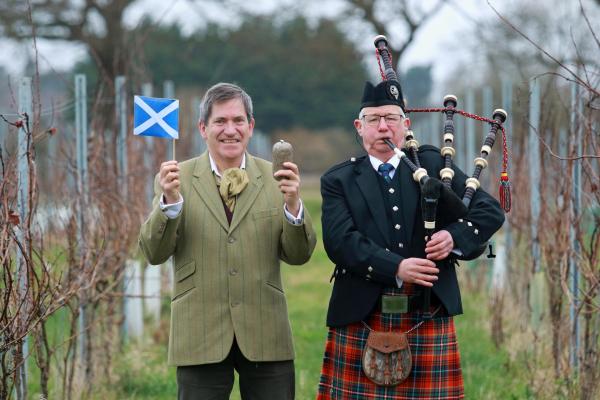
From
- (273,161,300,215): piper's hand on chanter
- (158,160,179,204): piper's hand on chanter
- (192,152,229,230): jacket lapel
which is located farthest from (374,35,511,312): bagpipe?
(158,160,179,204): piper's hand on chanter

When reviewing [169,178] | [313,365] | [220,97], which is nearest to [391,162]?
[220,97]

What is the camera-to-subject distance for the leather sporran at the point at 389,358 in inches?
157

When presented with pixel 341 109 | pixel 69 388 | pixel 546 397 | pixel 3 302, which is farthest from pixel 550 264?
pixel 341 109

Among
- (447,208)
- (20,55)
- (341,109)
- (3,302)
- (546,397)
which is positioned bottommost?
(546,397)

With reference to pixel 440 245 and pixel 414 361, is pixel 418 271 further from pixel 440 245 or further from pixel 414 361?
pixel 414 361

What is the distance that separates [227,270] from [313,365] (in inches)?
145

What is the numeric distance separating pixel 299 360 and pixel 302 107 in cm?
3470

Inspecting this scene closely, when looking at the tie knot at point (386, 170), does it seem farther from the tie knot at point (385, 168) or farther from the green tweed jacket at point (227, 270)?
the green tweed jacket at point (227, 270)

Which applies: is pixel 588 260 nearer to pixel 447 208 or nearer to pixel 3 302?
pixel 447 208

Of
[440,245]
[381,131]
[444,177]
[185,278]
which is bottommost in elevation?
[185,278]

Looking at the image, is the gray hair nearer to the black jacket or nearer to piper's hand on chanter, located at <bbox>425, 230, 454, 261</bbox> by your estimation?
the black jacket

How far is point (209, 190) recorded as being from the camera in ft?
13.5

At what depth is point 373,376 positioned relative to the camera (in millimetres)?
4023

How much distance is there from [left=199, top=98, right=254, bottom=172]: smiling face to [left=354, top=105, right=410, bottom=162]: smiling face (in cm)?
47
